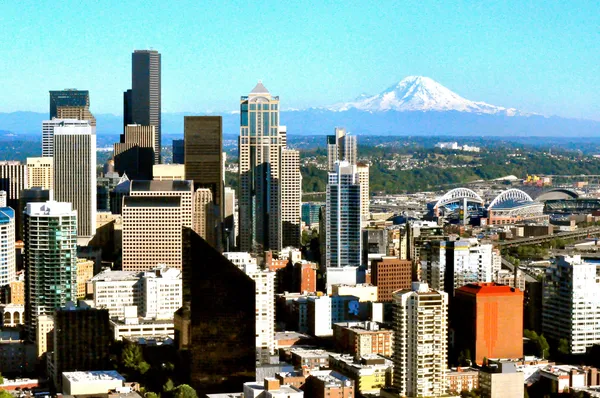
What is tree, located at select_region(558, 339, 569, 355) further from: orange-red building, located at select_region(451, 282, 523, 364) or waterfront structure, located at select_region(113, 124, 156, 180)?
waterfront structure, located at select_region(113, 124, 156, 180)

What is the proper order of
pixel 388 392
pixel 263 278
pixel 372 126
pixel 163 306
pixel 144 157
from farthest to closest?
pixel 372 126
pixel 144 157
pixel 163 306
pixel 263 278
pixel 388 392

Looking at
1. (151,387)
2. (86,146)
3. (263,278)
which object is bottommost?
(151,387)

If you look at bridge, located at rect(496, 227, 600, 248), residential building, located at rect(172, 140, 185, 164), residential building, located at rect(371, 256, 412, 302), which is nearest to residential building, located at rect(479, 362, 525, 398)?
residential building, located at rect(371, 256, 412, 302)

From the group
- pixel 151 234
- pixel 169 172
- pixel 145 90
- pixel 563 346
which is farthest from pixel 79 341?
pixel 145 90

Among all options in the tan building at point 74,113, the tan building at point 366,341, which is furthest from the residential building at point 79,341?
the tan building at point 74,113

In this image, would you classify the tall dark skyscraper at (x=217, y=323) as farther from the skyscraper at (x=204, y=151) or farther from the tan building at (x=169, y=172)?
the tan building at (x=169, y=172)

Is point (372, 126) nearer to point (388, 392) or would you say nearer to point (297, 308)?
point (297, 308)

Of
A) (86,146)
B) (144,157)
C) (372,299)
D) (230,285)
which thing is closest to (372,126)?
(144,157)

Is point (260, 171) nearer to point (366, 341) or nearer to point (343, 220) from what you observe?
point (343, 220)

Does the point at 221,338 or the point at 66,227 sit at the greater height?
the point at 66,227
